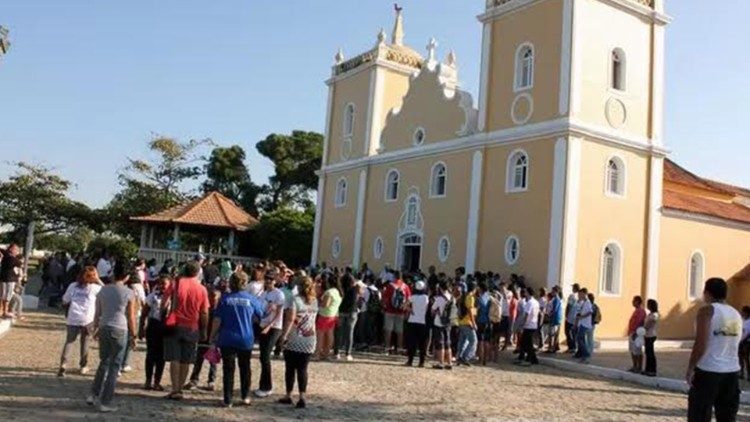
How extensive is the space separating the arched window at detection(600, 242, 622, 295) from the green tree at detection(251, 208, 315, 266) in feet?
55.3

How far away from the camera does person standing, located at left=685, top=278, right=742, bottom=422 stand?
647cm

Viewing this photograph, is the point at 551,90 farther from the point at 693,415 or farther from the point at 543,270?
the point at 693,415

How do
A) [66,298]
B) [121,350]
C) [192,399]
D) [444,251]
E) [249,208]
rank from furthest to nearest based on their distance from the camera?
[249,208] < [444,251] < [66,298] < [192,399] < [121,350]

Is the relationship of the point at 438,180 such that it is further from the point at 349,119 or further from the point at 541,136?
the point at 349,119

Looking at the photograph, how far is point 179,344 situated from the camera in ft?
28.2

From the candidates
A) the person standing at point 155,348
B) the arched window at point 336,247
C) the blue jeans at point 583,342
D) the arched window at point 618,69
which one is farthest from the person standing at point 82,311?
the arched window at point 336,247

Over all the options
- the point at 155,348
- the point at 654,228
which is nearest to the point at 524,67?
the point at 654,228

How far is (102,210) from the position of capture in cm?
→ 4103

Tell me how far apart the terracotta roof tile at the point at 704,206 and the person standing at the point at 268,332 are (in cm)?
1620

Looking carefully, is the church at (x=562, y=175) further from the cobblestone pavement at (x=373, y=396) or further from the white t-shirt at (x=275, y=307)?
the white t-shirt at (x=275, y=307)

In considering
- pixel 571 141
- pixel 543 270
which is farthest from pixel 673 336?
pixel 571 141

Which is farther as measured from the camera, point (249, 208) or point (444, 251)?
point (249, 208)

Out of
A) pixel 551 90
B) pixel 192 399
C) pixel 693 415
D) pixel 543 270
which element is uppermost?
pixel 551 90

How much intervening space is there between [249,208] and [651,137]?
103 feet
